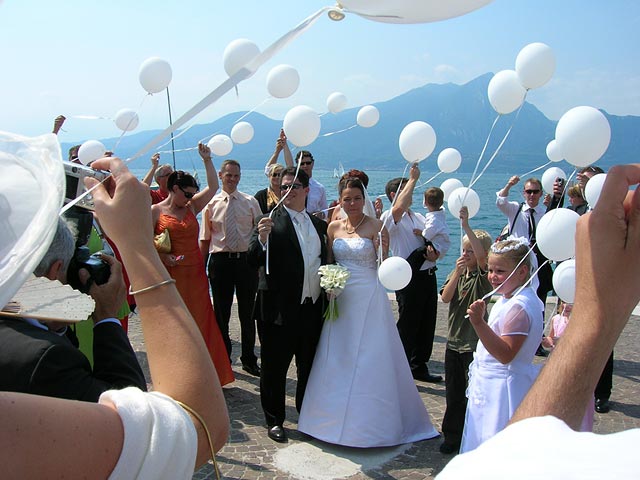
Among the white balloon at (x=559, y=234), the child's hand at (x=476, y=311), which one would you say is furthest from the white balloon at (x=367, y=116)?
the child's hand at (x=476, y=311)

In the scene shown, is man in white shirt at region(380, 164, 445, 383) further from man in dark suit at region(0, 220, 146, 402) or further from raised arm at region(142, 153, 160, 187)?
man in dark suit at region(0, 220, 146, 402)

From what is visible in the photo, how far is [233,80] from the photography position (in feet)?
5.67

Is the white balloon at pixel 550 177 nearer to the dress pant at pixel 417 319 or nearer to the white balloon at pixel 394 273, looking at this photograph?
the dress pant at pixel 417 319

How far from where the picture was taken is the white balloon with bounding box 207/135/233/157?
719cm

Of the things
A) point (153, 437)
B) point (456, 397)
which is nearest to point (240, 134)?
point (456, 397)

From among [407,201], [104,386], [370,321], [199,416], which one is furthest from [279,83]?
[199,416]

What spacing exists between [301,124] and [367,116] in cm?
244

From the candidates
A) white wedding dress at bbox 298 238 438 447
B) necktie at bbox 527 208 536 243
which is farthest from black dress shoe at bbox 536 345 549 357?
white wedding dress at bbox 298 238 438 447

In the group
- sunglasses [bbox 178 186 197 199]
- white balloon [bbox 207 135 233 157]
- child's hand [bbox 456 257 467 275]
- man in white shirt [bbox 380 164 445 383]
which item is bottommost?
man in white shirt [bbox 380 164 445 383]

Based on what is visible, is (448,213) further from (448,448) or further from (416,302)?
(448,448)

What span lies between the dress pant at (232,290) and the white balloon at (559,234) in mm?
3518

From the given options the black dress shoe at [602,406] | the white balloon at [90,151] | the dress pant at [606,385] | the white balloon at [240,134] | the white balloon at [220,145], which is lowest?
the black dress shoe at [602,406]

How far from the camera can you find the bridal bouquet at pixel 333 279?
4.93 metres

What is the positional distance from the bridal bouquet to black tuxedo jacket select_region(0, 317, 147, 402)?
126 inches
